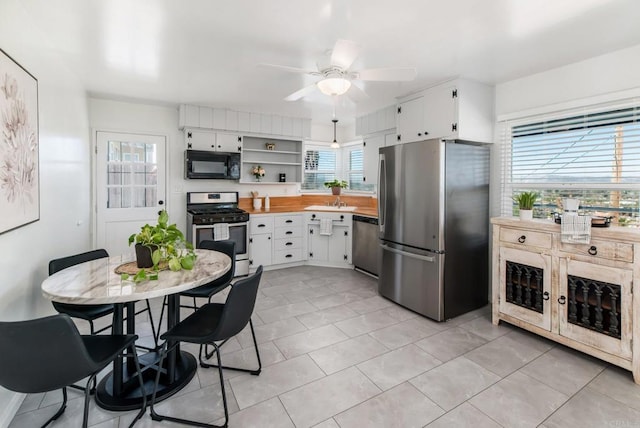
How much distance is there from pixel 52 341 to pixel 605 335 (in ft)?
11.1

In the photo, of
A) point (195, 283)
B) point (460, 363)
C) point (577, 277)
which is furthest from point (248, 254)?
point (577, 277)

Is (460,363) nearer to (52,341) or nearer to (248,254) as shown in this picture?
(52,341)

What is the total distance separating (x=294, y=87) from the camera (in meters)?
3.62

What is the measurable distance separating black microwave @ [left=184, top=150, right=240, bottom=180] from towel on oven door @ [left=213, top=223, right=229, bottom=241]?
30.7 inches

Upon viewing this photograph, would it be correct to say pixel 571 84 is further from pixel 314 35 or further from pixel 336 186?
pixel 336 186

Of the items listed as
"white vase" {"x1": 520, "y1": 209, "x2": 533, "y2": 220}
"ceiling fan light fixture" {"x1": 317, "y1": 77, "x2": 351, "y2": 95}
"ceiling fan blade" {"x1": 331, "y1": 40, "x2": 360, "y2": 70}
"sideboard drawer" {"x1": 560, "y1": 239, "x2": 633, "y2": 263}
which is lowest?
"sideboard drawer" {"x1": 560, "y1": 239, "x2": 633, "y2": 263}

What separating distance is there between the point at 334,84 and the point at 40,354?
7.60 ft

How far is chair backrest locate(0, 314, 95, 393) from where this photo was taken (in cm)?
128

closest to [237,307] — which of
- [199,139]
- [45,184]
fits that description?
[45,184]

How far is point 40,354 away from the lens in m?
1.32

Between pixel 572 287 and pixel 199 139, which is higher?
pixel 199 139

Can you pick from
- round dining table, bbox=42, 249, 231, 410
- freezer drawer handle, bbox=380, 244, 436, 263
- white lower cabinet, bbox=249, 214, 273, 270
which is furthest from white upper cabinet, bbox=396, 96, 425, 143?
round dining table, bbox=42, 249, 231, 410

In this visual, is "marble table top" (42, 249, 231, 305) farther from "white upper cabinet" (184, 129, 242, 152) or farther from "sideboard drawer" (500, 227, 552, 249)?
"white upper cabinet" (184, 129, 242, 152)

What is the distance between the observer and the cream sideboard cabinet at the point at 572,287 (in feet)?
7.13
